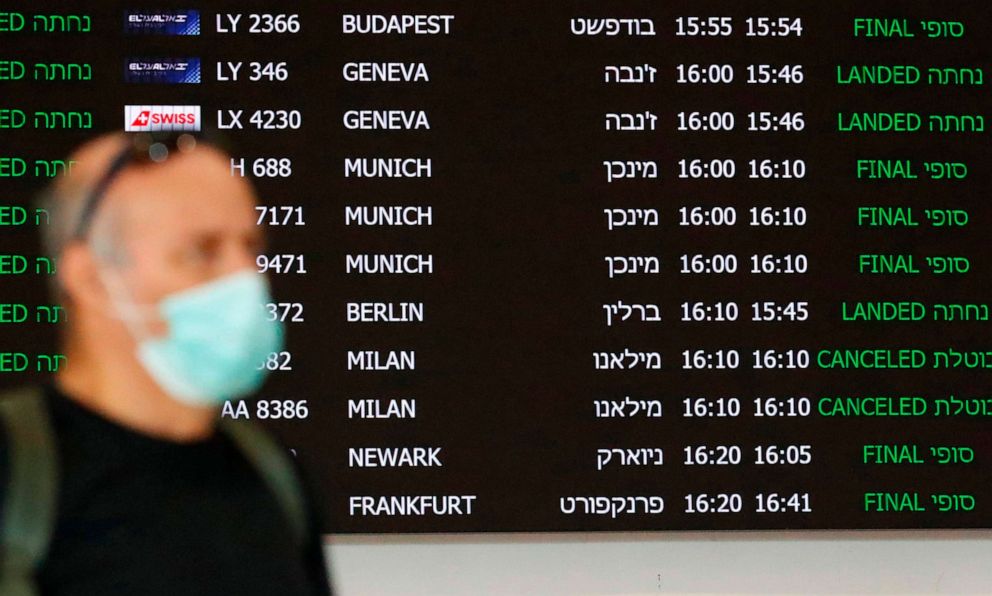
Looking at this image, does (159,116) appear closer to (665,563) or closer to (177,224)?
(665,563)

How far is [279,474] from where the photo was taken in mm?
1076

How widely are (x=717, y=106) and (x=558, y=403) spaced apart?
653mm

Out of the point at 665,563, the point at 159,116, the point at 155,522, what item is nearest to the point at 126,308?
the point at 155,522

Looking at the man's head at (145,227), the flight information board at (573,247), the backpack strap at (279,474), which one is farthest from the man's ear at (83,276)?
the flight information board at (573,247)

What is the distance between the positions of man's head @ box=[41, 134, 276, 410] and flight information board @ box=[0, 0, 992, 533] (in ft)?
5.19

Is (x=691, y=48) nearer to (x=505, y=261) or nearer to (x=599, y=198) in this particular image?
(x=599, y=198)

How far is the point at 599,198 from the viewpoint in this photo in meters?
2.69

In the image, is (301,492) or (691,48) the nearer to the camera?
(301,492)

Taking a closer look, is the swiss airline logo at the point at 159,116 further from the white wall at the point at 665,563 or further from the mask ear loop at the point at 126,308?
the mask ear loop at the point at 126,308

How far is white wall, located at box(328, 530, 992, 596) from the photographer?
267cm

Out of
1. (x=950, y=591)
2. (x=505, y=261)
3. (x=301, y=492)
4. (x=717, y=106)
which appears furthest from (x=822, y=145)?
(x=301, y=492)

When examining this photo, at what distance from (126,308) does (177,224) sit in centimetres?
7

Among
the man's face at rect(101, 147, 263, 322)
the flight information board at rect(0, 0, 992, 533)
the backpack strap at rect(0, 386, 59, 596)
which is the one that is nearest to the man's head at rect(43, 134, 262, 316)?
the man's face at rect(101, 147, 263, 322)

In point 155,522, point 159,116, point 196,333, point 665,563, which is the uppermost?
point 159,116
